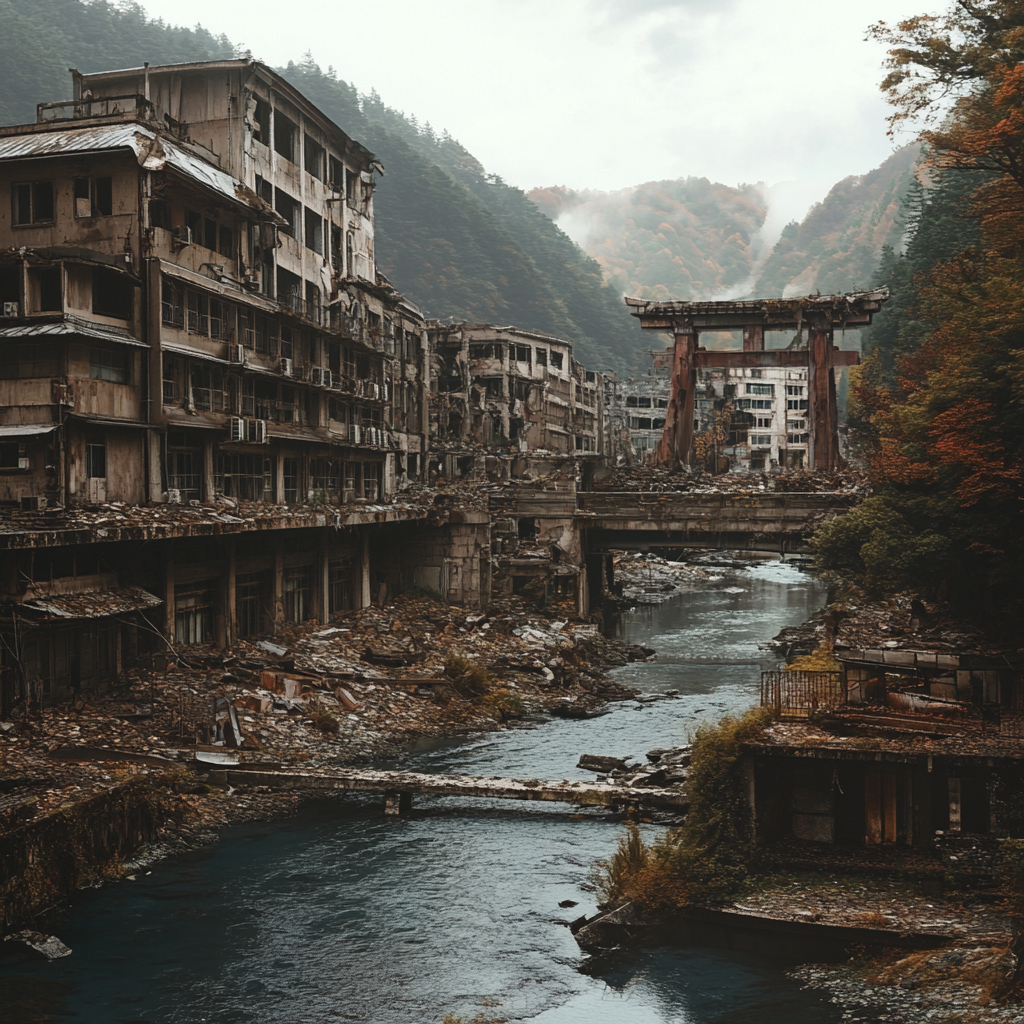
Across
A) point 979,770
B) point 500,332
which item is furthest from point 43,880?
point 500,332

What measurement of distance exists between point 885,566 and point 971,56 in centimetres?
1652

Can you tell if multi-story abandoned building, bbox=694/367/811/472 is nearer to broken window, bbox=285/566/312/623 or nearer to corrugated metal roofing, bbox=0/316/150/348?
broken window, bbox=285/566/312/623

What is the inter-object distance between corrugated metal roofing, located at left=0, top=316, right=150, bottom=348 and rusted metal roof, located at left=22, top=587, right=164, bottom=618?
24.0 ft

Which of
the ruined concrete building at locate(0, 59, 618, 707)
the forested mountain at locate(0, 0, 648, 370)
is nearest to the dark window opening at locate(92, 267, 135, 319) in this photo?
the ruined concrete building at locate(0, 59, 618, 707)

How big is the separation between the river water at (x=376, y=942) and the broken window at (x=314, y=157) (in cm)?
3027

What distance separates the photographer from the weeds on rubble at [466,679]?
34.9 meters

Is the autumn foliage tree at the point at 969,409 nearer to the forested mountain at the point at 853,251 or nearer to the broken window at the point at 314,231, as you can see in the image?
the broken window at the point at 314,231

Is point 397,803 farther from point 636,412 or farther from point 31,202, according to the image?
point 636,412

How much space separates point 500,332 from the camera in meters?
70.1

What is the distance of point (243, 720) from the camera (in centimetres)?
2836

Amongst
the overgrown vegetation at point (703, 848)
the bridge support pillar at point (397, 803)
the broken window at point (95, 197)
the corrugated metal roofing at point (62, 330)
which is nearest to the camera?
the overgrown vegetation at point (703, 848)

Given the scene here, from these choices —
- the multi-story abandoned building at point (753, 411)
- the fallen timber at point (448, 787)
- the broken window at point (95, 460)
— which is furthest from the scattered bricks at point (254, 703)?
the multi-story abandoned building at point (753, 411)

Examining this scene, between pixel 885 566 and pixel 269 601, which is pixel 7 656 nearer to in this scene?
pixel 269 601

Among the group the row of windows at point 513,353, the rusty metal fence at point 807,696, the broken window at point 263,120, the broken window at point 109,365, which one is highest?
the broken window at point 263,120
